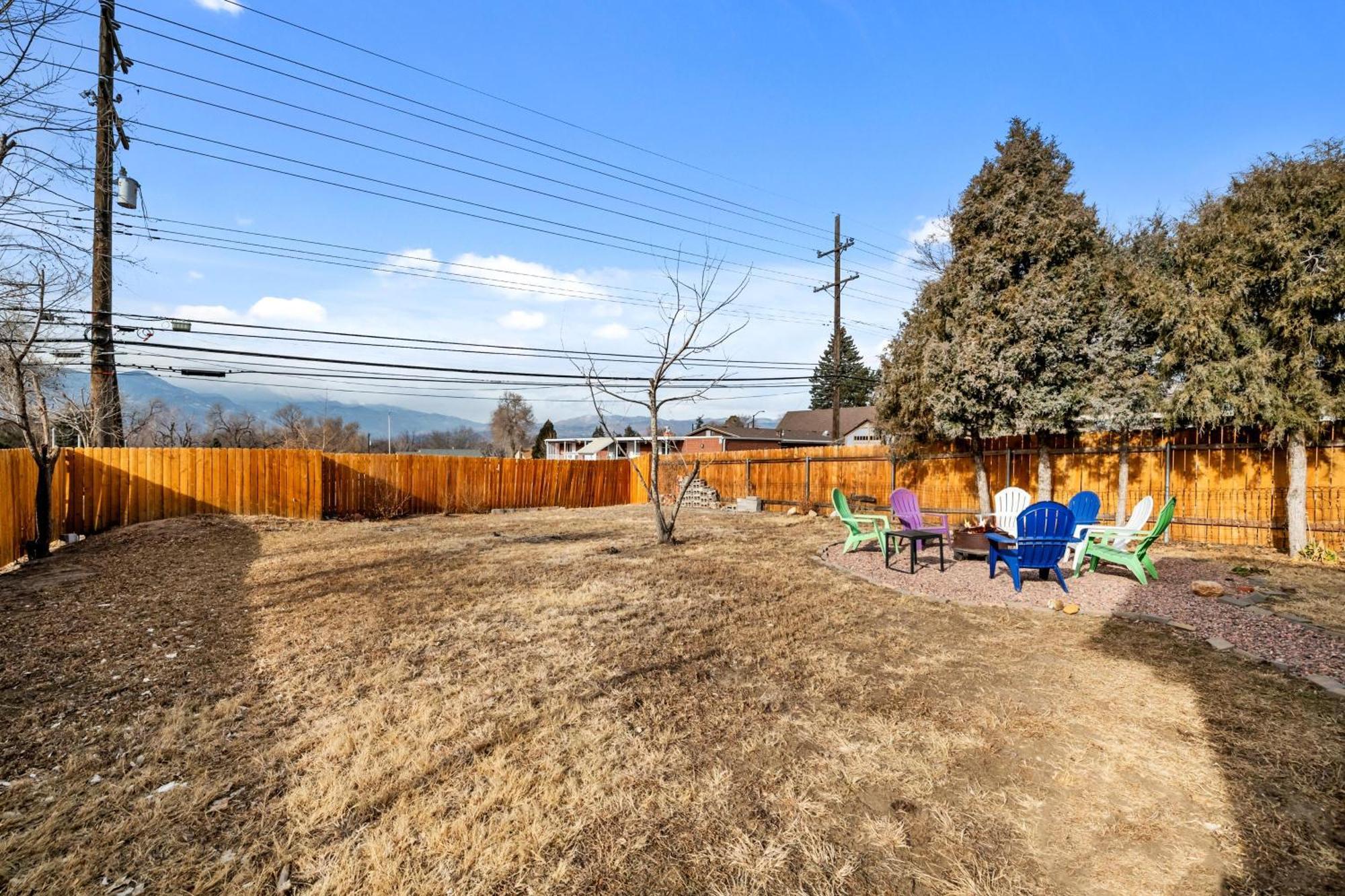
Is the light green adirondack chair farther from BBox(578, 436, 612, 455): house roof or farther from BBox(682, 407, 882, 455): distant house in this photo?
BBox(578, 436, 612, 455): house roof

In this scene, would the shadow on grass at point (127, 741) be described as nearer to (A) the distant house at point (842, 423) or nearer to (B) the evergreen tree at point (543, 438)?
(A) the distant house at point (842, 423)

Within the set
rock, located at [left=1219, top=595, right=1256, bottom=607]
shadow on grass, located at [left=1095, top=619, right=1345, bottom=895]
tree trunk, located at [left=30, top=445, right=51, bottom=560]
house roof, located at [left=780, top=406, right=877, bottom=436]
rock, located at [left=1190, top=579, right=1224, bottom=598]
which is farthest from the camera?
house roof, located at [left=780, top=406, right=877, bottom=436]

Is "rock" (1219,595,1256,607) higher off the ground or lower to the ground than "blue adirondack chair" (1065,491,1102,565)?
lower

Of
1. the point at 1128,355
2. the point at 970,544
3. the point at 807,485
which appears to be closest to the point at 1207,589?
the point at 970,544

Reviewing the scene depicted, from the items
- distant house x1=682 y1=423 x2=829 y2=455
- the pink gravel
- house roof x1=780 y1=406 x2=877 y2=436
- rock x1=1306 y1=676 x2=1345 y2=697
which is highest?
house roof x1=780 y1=406 x2=877 y2=436

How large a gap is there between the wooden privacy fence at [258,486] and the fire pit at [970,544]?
12.1m

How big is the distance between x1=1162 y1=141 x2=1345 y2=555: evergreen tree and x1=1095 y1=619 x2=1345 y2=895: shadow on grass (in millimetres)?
5662

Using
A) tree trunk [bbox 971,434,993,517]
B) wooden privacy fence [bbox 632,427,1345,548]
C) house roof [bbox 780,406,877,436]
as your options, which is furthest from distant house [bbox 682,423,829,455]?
tree trunk [bbox 971,434,993,517]

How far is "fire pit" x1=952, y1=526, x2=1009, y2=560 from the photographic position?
6883 millimetres

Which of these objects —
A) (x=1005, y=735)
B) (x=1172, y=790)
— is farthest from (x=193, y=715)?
(x=1172, y=790)

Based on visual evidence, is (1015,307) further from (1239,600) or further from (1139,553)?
(1239,600)

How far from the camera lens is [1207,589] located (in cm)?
537

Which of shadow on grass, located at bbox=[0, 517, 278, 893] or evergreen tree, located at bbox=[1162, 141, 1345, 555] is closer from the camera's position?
shadow on grass, located at bbox=[0, 517, 278, 893]

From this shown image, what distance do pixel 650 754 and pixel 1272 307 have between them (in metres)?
9.95
